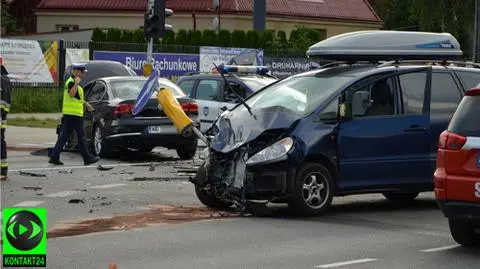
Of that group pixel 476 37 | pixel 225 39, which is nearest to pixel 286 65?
pixel 225 39

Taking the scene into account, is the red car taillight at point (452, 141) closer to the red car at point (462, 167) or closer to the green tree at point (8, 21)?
the red car at point (462, 167)

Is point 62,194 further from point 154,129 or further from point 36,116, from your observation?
point 36,116

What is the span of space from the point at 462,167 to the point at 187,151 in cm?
1041

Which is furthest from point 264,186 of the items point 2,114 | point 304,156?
point 2,114

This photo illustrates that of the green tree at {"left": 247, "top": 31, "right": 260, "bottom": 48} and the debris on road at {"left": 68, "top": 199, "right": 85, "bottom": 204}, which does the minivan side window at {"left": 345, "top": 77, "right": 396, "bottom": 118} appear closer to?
the debris on road at {"left": 68, "top": 199, "right": 85, "bottom": 204}

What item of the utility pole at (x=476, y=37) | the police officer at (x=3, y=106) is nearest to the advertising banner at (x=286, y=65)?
the utility pole at (x=476, y=37)

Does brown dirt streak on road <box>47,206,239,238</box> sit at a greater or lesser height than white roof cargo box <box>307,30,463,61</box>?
lesser

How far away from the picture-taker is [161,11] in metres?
23.5

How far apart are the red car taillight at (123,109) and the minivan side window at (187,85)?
4066 mm

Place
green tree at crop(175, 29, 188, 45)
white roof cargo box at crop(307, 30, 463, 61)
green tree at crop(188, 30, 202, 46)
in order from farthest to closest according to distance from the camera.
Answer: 1. green tree at crop(188, 30, 202, 46)
2. green tree at crop(175, 29, 188, 45)
3. white roof cargo box at crop(307, 30, 463, 61)

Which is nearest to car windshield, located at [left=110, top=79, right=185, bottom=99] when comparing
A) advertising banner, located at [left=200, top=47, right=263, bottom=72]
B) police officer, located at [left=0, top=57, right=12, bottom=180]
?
police officer, located at [left=0, top=57, right=12, bottom=180]

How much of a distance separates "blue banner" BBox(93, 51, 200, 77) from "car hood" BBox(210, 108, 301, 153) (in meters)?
21.7

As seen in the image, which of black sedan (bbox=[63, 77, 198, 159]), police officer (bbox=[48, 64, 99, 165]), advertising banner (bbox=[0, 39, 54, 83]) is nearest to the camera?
police officer (bbox=[48, 64, 99, 165])

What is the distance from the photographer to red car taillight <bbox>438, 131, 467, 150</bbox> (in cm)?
972
